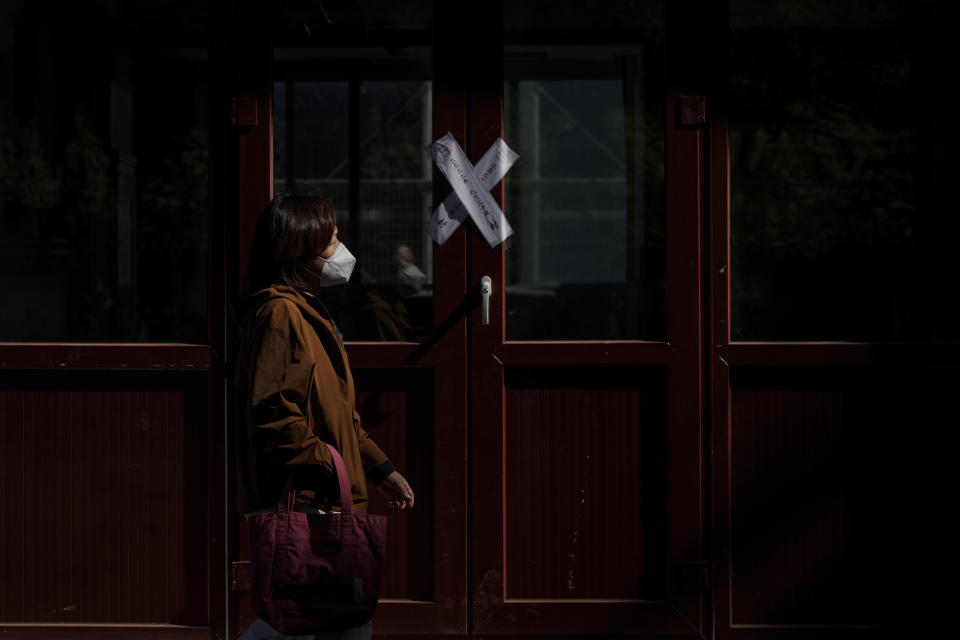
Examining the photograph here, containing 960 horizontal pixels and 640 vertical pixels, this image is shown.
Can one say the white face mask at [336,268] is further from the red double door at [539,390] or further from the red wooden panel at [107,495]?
the red wooden panel at [107,495]

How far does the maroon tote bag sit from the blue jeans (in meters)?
0.07

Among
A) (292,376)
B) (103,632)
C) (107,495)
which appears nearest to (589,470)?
(292,376)

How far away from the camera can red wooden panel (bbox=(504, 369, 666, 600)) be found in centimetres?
405

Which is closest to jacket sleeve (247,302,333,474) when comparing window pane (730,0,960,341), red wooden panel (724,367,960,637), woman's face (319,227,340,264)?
woman's face (319,227,340,264)

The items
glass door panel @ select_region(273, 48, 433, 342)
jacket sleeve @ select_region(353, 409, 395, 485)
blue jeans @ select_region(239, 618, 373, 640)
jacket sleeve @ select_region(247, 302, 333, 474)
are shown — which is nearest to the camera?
jacket sleeve @ select_region(247, 302, 333, 474)

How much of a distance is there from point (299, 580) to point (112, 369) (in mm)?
1725

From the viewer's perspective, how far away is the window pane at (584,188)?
4.09 m

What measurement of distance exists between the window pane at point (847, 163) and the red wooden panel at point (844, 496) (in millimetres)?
271

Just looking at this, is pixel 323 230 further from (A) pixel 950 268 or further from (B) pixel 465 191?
(A) pixel 950 268

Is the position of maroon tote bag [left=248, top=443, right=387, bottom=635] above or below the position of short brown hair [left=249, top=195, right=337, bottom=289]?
below

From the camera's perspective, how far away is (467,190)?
4.05 m

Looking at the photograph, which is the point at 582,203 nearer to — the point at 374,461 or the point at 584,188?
the point at 584,188

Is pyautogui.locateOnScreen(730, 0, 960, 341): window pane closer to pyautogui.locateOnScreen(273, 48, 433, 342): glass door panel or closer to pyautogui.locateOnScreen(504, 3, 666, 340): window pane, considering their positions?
pyautogui.locateOnScreen(504, 3, 666, 340): window pane

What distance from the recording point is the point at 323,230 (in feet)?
9.55
